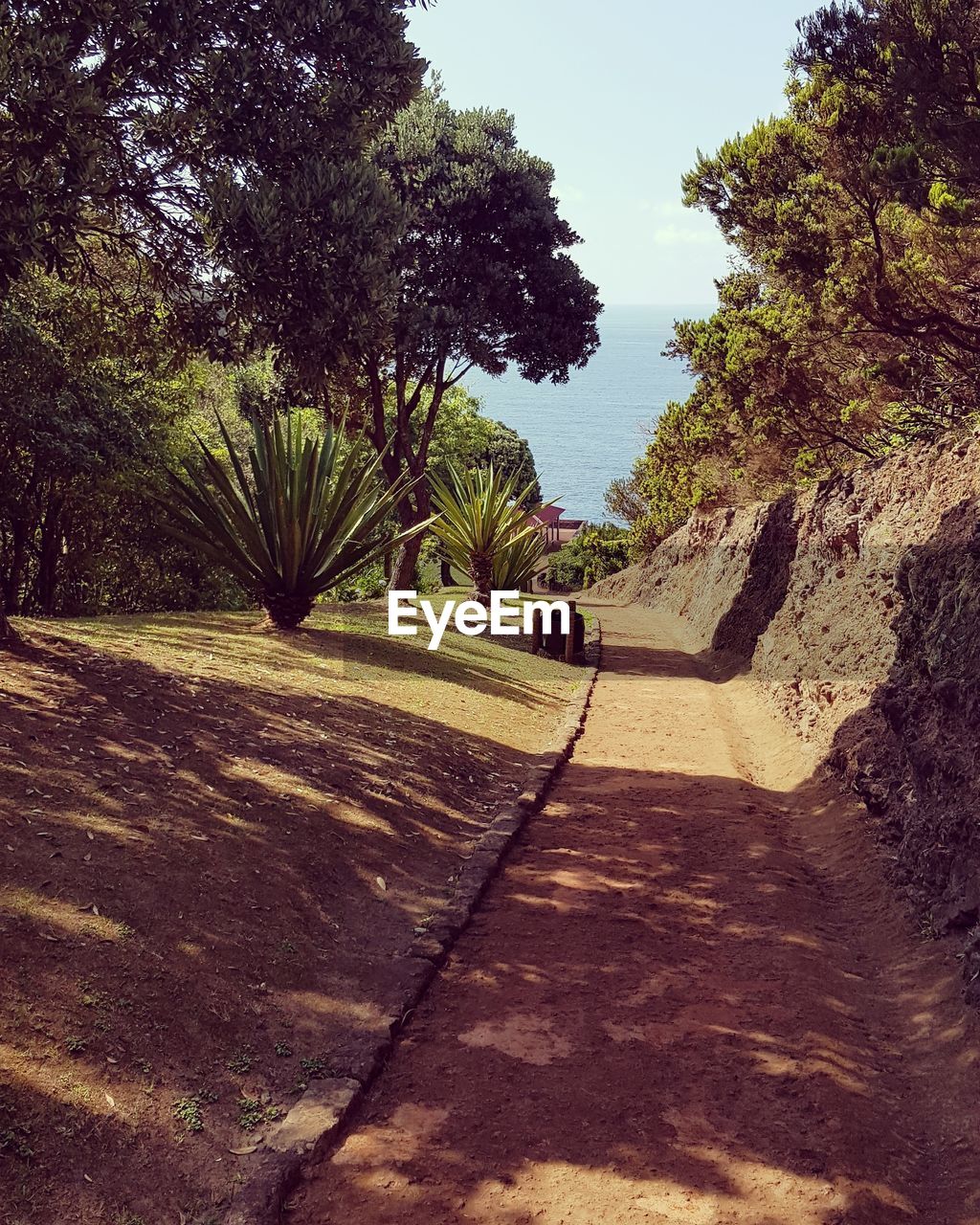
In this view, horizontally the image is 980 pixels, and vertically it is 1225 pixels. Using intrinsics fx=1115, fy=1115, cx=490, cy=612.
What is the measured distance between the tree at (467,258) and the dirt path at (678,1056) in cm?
1038

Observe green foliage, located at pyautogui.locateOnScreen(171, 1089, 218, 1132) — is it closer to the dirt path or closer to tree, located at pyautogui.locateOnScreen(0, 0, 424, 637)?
the dirt path

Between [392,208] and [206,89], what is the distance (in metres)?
1.43

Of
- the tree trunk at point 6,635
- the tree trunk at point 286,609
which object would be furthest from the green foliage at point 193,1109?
the tree trunk at point 286,609

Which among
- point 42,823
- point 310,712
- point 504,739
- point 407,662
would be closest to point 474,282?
point 407,662

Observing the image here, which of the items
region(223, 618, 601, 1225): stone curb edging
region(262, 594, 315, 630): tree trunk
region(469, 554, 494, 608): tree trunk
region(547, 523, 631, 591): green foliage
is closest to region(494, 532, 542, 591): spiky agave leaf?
region(469, 554, 494, 608): tree trunk

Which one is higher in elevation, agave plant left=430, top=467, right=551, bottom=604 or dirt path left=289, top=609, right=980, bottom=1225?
agave plant left=430, top=467, right=551, bottom=604

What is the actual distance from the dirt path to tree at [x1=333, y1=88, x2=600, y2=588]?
1038 cm

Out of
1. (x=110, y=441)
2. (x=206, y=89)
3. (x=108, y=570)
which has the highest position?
(x=206, y=89)

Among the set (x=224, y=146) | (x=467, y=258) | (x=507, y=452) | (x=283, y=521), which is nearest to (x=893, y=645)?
(x=283, y=521)

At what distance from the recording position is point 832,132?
1164 cm

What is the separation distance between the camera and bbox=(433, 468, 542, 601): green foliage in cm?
1795

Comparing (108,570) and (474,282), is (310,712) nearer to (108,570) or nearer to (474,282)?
(108,570)

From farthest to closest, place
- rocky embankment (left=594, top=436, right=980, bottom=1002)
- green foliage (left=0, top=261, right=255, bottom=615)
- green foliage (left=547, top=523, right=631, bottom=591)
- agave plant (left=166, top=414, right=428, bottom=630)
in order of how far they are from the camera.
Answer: green foliage (left=547, top=523, right=631, bottom=591) → green foliage (left=0, top=261, right=255, bottom=615) → agave plant (left=166, top=414, right=428, bottom=630) → rocky embankment (left=594, top=436, right=980, bottom=1002)

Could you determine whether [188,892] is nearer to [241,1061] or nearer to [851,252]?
[241,1061]
